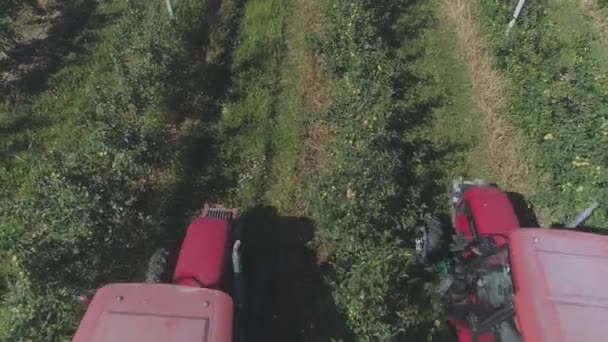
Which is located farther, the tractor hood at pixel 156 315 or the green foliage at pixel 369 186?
the green foliage at pixel 369 186

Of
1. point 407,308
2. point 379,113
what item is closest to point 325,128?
point 379,113

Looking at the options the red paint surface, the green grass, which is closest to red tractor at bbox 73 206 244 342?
the red paint surface

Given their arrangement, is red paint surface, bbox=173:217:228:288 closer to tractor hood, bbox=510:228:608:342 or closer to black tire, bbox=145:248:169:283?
black tire, bbox=145:248:169:283

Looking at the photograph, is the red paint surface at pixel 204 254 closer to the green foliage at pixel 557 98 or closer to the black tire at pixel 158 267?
the black tire at pixel 158 267

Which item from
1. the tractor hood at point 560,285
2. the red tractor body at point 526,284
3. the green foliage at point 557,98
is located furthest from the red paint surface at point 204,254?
the green foliage at point 557,98

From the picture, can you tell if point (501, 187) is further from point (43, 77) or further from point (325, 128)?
point (43, 77)

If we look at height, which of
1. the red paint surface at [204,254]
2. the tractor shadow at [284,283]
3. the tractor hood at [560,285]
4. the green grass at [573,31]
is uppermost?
the green grass at [573,31]
